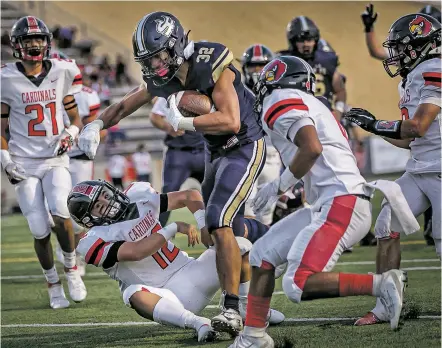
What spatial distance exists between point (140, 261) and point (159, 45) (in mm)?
1117

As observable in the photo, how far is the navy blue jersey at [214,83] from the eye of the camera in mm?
4910

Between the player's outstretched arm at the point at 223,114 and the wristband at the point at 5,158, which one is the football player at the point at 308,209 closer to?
the player's outstretched arm at the point at 223,114

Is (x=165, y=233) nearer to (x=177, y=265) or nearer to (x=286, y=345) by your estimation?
(x=177, y=265)

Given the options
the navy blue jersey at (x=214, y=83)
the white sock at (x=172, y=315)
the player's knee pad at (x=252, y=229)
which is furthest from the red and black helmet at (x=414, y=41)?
the white sock at (x=172, y=315)

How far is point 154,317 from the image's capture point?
178 inches

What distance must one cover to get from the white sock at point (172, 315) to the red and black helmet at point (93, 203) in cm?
51

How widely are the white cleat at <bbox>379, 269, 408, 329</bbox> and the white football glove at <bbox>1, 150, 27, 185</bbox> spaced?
3.16 meters

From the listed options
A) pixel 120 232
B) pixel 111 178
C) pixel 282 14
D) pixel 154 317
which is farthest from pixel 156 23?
pixel 282 14

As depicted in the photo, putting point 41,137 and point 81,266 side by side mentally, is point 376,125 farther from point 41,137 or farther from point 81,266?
point 81,266

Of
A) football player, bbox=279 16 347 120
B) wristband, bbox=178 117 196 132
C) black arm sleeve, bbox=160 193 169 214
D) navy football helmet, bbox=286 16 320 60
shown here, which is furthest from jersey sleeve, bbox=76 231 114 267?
navy football helmet, bbox=286 16 320 60

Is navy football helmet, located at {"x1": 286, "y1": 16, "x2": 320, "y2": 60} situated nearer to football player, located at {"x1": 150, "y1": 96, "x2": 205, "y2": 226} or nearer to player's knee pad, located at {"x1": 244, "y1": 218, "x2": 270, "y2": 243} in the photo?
football player, located at {"x1": 150, "y1": 96, "x2": 205, "y2": 226}

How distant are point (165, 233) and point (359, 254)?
150 inches

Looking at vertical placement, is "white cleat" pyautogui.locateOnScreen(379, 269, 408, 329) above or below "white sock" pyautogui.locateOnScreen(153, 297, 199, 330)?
above

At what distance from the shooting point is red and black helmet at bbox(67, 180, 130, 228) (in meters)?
4.68
